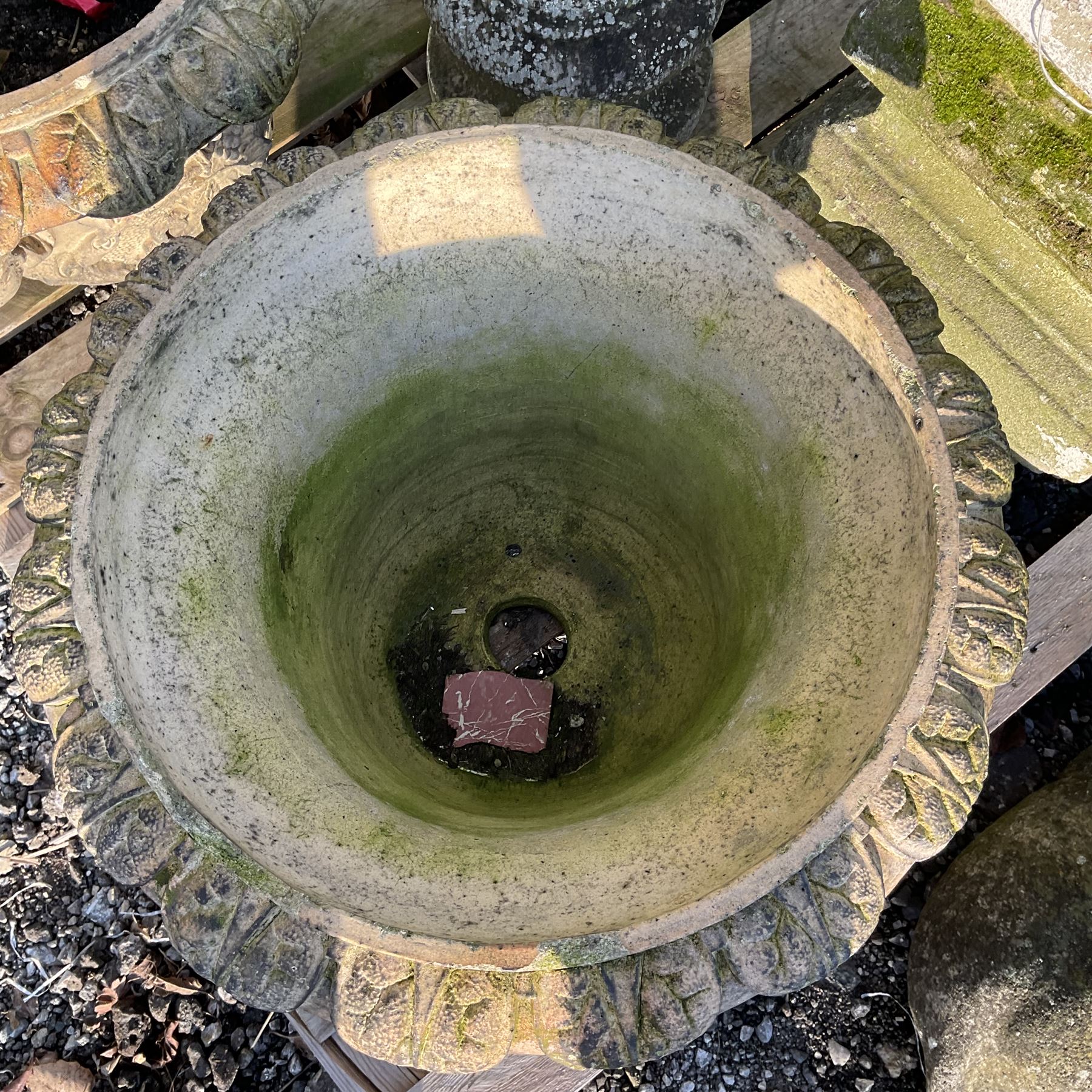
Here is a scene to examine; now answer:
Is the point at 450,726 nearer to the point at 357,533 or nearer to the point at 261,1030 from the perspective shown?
the point at 357,533

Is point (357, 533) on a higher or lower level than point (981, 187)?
lower

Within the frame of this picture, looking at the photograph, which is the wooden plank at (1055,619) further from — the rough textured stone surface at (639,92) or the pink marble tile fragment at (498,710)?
the rough textured stone surface at (639,92)

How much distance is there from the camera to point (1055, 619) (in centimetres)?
199

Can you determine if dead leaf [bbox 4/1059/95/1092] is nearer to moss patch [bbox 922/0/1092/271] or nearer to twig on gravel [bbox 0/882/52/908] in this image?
twig on gravel [bbox 0/882/52/908]

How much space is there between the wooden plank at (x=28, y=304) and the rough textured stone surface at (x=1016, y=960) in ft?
7.91

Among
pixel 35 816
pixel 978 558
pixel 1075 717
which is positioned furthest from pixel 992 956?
pixel 35 816

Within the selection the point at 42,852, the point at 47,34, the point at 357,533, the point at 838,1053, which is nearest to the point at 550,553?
the point at 357,533

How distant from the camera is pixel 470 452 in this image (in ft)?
6.33

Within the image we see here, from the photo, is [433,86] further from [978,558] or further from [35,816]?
[35,816]

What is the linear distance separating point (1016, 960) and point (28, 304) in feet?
8.43

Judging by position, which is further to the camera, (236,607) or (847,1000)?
(847,1000)

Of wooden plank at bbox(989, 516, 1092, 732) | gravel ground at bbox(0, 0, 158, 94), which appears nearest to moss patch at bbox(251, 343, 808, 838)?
wooden plank at bbox(989, 516, 1092, 732)

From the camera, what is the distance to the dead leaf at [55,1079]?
1973mm

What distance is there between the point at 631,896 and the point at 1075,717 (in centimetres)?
167
